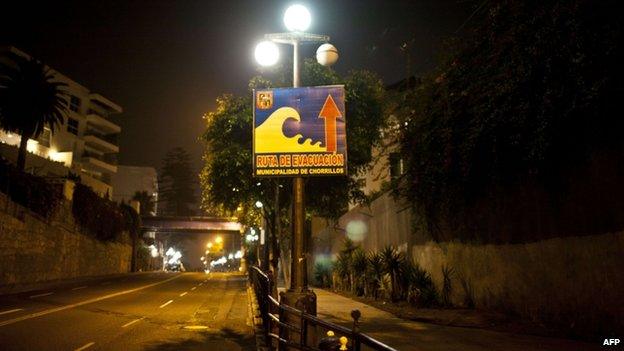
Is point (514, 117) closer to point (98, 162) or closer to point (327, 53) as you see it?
point (327, 53)

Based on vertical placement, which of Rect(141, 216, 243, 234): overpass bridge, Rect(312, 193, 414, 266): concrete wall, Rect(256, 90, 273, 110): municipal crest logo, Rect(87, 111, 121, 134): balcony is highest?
Rect(87, 111, 121, 134): balcony

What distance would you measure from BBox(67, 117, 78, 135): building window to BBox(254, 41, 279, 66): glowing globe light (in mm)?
62893

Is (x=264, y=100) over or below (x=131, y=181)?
below

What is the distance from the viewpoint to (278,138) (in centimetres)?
895

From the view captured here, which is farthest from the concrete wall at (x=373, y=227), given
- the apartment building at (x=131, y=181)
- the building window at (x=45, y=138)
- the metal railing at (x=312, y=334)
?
the apartment building at (x=131, y=181)

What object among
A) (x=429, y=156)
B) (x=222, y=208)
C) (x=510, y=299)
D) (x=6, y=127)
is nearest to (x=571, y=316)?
(x=510, y=299)

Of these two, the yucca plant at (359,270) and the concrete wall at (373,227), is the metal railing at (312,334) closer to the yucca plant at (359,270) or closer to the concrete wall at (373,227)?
the concrete wall at (373,227)

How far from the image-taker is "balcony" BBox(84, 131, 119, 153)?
2726 inches

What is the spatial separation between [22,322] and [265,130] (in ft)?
27.7

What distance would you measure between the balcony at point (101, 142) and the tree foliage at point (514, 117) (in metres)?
Answer: 62.4

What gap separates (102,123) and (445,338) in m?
70.0

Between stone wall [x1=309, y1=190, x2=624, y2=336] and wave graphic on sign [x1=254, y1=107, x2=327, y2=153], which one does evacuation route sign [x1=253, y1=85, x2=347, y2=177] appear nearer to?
wave graphic on sign [x1=254, y1=107, x2=327, y2=153]

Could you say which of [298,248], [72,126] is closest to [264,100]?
[298,248]

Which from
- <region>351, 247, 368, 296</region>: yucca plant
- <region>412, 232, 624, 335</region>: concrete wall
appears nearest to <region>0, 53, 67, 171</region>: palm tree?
<region>351, 247, 368, 296</region>: yucca plant
